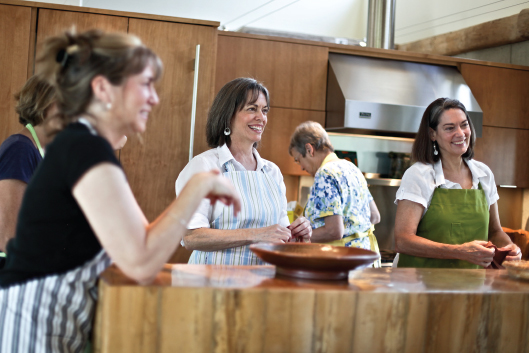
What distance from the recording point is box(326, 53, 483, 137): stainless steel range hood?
3840 mm

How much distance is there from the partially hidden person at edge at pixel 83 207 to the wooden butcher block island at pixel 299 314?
95 millimetres

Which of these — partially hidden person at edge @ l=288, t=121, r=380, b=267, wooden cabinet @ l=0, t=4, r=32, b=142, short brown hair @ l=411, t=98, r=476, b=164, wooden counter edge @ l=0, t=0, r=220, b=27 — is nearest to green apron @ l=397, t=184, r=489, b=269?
short brown hair @ l=411, t=98, r=476, b=164

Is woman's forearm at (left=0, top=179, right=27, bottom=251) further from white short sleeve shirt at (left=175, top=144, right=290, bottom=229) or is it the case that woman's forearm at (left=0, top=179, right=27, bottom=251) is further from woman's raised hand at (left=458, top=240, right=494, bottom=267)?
woman's raised hand at (left=458, top=240, right=494, bottom=267)

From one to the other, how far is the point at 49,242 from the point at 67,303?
162mm

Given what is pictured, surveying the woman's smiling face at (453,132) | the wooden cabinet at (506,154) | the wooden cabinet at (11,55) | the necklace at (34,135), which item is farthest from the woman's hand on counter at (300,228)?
the wooden cabinet at (506,154)

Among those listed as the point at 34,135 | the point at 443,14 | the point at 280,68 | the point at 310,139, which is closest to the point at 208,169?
the point at 34,135

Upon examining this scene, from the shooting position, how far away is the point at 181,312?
1.35 meters

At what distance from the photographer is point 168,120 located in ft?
11.2

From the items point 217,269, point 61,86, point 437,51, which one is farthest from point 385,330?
point 437,51

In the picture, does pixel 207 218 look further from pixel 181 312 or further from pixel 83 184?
pixel 83 184

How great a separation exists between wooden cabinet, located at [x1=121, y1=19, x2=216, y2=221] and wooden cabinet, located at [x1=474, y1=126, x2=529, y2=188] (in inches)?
89.1

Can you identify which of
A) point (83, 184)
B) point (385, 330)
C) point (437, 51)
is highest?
point (437, 51)

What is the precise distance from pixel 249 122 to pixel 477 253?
107 centimetres

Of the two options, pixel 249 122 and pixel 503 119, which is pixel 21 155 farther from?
pixel 503 119
